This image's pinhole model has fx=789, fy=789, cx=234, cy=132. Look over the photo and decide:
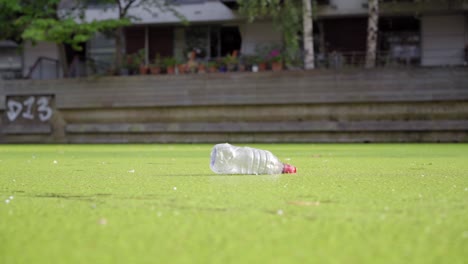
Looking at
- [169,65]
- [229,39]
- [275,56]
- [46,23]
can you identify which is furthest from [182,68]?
[229,39]

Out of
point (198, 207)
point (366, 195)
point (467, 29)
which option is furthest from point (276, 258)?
point (467, 29)

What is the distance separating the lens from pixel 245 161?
7121mm

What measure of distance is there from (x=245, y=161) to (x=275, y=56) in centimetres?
1598

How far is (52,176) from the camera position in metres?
7.18

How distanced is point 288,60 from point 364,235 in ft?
64.6

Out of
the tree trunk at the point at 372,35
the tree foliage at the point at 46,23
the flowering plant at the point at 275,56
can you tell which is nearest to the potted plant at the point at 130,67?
the tree foliage at the point at 46,23

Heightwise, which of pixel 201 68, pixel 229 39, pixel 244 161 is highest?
pixel 229 39

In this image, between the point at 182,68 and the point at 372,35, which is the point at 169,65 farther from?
the point at 372,35

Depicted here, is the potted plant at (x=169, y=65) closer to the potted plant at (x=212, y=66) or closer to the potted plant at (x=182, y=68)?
the potted plant at (x=182, y=68)

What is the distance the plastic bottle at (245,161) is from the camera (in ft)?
23.1

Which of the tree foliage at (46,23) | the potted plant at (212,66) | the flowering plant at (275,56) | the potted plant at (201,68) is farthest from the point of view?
the tree foliage at (46,23)

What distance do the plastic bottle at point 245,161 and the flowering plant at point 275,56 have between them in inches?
616

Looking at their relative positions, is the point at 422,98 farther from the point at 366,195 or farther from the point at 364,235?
the point at 364,235

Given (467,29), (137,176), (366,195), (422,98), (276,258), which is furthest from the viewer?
(467,29)
